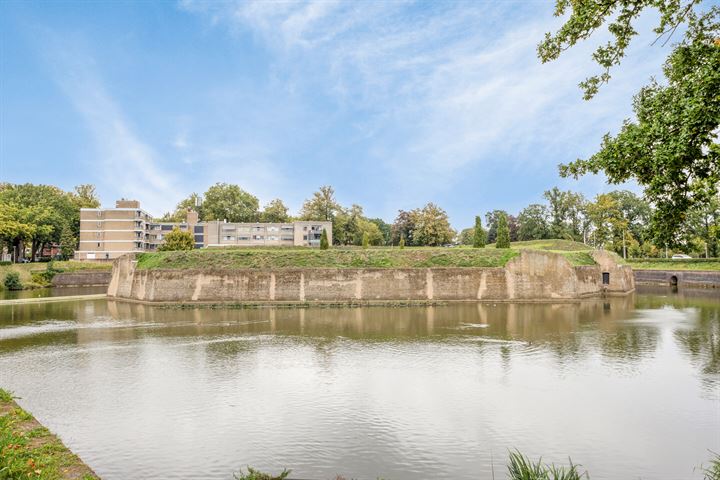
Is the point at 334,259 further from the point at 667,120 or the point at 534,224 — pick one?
the point at 534,224

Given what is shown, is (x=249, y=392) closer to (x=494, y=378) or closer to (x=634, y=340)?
(x=494, y=378)

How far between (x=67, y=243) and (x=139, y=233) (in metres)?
9.32

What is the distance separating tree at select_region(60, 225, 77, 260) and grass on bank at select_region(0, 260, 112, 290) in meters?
8.65

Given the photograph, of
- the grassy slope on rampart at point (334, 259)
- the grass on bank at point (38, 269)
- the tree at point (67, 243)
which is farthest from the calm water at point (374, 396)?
the tree at point (67, 243)

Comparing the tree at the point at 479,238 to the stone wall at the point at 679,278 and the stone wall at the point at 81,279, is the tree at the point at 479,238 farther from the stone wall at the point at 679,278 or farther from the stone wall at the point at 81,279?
the stone wall at the point at 81,279

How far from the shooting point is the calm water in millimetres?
7961

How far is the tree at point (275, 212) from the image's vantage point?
261 feet

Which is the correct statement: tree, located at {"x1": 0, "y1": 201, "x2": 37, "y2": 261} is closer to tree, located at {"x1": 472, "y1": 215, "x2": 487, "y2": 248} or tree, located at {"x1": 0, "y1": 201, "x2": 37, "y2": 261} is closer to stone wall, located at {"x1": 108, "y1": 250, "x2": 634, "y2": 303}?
stone wall, located at {"x1": 108, "y1": 250, "x2": 634, "y2": 303}

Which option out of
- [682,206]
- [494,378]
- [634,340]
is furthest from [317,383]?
[634,340]

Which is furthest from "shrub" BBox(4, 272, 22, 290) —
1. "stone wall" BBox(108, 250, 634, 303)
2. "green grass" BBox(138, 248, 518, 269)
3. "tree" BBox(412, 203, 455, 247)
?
"tree" BBox(412, 203, 455, 247)

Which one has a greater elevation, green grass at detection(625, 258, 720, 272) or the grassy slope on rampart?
the grassy slope on rampart

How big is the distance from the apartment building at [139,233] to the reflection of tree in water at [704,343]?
4952 cm

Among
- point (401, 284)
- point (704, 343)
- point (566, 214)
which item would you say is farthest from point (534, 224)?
point (704, 343)

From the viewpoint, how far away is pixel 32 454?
284 inches
